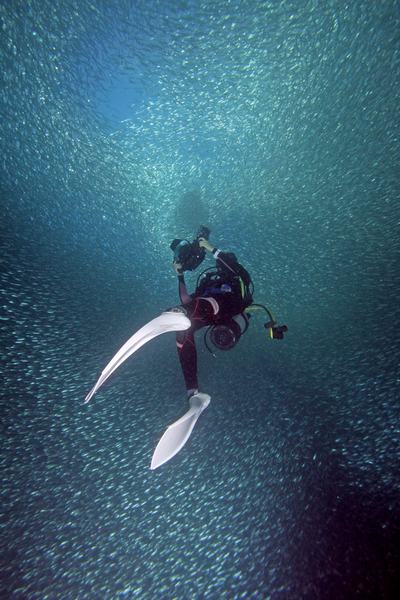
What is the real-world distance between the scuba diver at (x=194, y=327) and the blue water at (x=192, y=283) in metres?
2.72

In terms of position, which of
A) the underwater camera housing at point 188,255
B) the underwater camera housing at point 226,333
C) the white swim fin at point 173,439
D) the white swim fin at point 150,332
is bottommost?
the white swim fin at point 173,439

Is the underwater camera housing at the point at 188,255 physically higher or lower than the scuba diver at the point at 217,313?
higher

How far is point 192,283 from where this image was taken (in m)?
11.4

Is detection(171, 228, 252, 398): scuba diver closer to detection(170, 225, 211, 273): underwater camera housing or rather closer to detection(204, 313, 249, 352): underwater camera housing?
detection(204, 313, 249, 352): underwater camera housing

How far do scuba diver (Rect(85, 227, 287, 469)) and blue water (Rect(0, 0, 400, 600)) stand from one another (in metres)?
2.72

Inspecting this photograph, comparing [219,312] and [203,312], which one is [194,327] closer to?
[203,312]

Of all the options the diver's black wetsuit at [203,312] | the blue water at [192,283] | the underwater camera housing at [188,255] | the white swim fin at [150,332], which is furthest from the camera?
the blue water at [192,283]

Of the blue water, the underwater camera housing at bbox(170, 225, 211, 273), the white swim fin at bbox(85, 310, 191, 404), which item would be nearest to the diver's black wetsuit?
the white swim fin at bbox(85, 310, 191, 404)

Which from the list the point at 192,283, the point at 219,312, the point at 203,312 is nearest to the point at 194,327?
the point at 203,312

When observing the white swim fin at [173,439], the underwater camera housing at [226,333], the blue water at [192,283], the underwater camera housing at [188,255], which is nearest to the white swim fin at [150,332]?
the underwater camera housing at [226,333]

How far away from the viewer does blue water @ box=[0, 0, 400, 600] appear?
4582 millimetres

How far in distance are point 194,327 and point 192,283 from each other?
7.91 meters

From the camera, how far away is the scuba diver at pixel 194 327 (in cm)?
311

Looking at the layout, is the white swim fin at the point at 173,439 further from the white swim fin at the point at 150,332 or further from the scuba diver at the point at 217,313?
the white swim fin at the point at 150,332
